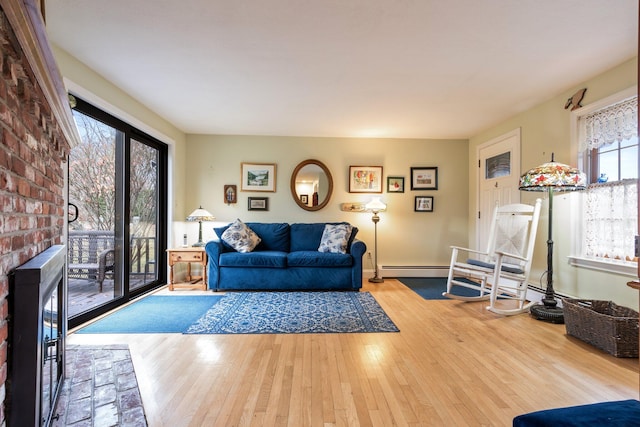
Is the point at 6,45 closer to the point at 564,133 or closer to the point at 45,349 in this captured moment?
the point at 45,349

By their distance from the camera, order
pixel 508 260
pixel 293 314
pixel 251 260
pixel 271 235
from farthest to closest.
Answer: pixel 271 235 < pixel 251 260 < pixel 508 260 < pixel 293 314

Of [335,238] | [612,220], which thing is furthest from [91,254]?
[612,220]

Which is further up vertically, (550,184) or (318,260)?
(550,184)

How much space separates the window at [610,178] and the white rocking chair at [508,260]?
1.41 ft

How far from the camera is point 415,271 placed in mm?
4715

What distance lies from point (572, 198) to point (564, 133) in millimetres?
672

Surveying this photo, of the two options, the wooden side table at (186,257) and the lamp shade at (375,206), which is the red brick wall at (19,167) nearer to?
the wooden side table at (186,257)

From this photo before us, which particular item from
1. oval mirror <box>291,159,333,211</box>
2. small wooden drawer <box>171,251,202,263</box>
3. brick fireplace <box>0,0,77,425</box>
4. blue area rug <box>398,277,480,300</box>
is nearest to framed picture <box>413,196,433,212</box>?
blue area rug <box>398,277,480,300</box>

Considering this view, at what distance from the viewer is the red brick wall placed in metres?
0.82

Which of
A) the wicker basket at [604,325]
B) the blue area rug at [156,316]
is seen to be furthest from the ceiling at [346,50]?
the blue area rug at [156,316]

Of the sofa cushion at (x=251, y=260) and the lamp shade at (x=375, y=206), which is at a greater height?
the lamp shade at (x=375, y=206)

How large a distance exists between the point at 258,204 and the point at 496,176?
11.4 ft

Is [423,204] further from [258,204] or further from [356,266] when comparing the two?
[258,204]

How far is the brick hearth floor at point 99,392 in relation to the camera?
1275mm
